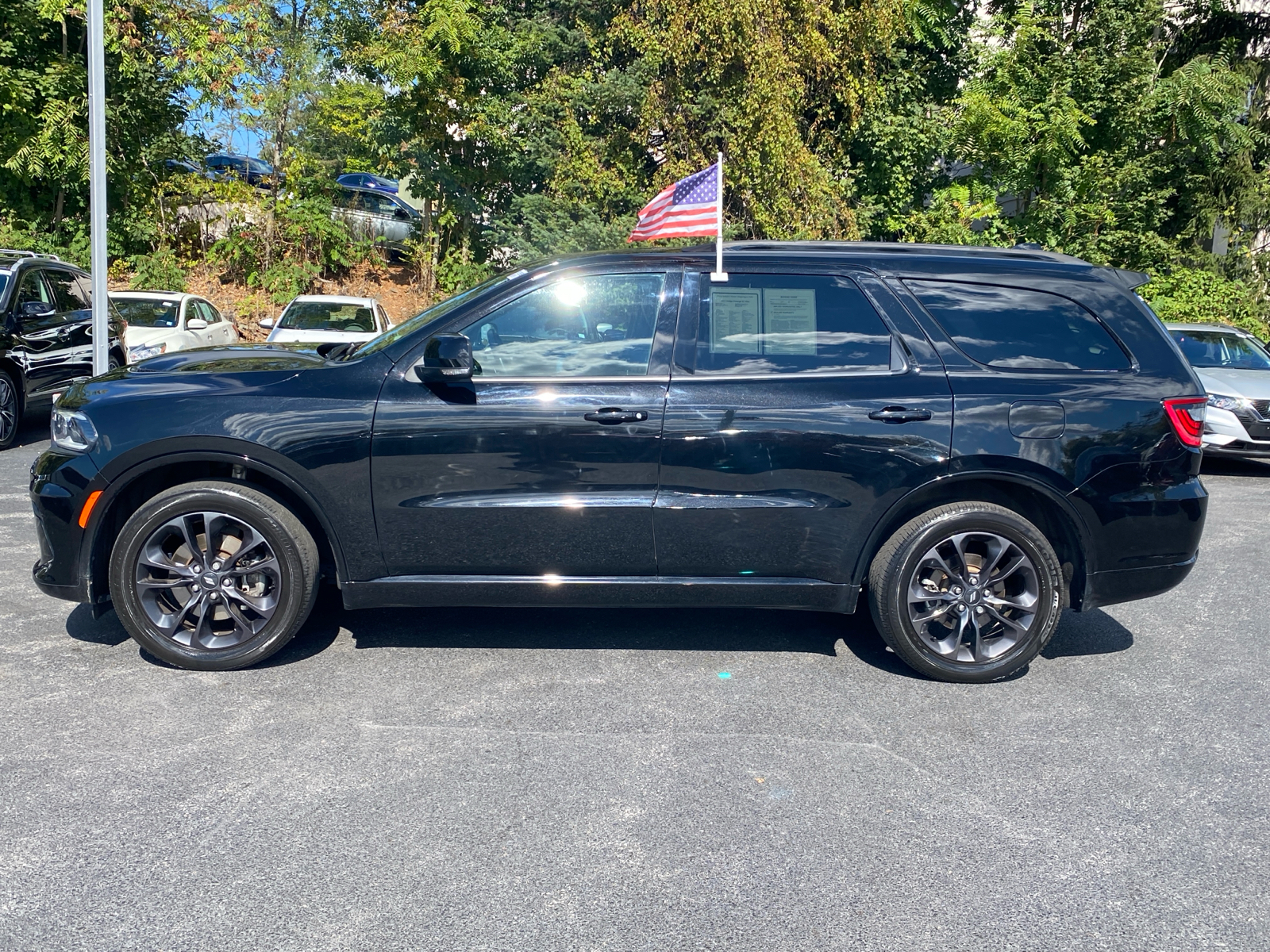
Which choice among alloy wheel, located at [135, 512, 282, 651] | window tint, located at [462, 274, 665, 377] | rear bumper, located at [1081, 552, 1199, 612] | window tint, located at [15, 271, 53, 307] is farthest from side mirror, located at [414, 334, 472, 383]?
window tint, located at [15, 271, 53, 307]

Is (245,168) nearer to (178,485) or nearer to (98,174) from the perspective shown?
(98,174)

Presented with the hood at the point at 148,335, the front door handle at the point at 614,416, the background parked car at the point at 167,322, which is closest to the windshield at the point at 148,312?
the background parked car at the point at 167,322

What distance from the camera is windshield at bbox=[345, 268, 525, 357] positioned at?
15.7 feet

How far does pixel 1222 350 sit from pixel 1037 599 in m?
9.58

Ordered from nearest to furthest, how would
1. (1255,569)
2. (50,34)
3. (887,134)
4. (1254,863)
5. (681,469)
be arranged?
(1254,863)
(681,469)
(1255,569)
(50,34)
(887,134)

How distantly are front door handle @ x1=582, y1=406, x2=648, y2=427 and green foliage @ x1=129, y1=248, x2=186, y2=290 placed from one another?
65.1 feet

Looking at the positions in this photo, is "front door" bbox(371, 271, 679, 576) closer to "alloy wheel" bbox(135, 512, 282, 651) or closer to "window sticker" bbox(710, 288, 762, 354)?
"window sticker" bbox(710, 288, 762, 354)

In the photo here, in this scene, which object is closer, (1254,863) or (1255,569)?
(1254,863)

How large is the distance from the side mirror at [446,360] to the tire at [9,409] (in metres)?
7.61

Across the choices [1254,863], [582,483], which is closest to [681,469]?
[582,483]

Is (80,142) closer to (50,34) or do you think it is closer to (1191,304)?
(50,34)

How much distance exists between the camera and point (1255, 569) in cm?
713

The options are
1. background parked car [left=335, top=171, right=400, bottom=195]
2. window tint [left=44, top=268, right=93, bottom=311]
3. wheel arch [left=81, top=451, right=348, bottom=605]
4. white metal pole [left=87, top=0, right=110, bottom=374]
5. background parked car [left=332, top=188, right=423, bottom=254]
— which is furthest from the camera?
background parked car [left=335, top=171, right=400, bottom=195]

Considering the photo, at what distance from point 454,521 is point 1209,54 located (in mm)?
23112
